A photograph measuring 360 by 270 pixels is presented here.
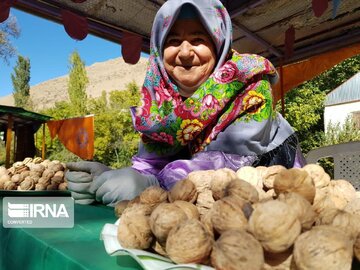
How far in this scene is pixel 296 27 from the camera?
356cm

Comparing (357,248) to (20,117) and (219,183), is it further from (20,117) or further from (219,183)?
(20,117)

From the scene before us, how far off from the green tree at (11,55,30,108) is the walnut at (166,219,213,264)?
34667 millimetres

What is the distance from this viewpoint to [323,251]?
47 centimetres

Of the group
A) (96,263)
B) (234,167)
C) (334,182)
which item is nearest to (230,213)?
(96,263)

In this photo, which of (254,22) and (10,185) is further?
(254,22)

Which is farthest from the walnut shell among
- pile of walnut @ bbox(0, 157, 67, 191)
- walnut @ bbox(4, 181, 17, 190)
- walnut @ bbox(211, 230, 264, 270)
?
walnut @ bbox(211, 230, 264, 270)

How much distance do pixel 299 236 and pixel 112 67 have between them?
85.7m

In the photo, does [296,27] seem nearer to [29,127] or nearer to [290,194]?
[290,194]

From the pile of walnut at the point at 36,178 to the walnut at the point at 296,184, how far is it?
5.06 feet

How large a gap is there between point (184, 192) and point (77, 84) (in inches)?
1094

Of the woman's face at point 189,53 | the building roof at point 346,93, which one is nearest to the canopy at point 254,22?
the woman's face at point 189,53

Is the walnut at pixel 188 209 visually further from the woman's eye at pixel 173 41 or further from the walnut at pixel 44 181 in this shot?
the walnut at pixel 44 181

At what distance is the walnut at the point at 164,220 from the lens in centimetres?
60

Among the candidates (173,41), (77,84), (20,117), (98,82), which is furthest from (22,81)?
(98,82)
